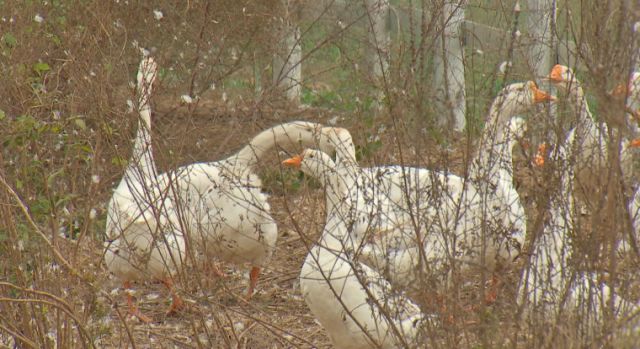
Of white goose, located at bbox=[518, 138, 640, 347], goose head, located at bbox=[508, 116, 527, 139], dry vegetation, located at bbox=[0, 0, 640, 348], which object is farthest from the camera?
goose head, located at bbox=[508, 116, 527, 139]

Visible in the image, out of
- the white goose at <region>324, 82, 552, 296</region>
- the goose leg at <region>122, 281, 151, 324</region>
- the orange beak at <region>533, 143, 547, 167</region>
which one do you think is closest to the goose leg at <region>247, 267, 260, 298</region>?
the goose leg at <region>122, 281, 151, 324</region>

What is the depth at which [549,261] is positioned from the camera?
299cm

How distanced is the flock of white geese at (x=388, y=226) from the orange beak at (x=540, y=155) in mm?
40

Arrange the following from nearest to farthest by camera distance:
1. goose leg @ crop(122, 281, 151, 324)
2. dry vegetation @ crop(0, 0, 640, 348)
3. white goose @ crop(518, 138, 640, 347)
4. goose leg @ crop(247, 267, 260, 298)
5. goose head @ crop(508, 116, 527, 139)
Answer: white goose @ crop(518, 138, 640, 347)
dry vegetation @ crop(0, 0, 640, 348)
goose head @ crop(508, 116, 527, 139)
goose leg @ crop(122, 281, 151, 324)
goose leg @ crop(247, 267, 260, 298)

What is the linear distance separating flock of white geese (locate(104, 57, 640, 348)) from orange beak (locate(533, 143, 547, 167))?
0.13ft

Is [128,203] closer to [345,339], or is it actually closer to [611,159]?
[345,339]

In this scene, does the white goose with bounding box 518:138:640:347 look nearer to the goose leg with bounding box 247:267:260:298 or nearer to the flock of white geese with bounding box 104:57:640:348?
the flock of white geese with bounding box 104:57:640:348

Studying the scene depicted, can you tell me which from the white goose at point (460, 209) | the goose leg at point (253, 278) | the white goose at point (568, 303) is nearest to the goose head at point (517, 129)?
the white goose at point (460, 209)

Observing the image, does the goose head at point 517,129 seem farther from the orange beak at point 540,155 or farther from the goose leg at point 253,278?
the goose leg at point 253,278

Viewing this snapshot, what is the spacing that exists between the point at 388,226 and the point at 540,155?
4.48ft

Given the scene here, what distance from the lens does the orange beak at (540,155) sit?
3.10 metres

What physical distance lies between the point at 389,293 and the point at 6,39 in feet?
10.2

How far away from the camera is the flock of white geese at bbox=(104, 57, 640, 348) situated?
3.14 meters

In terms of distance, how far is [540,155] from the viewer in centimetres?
329
